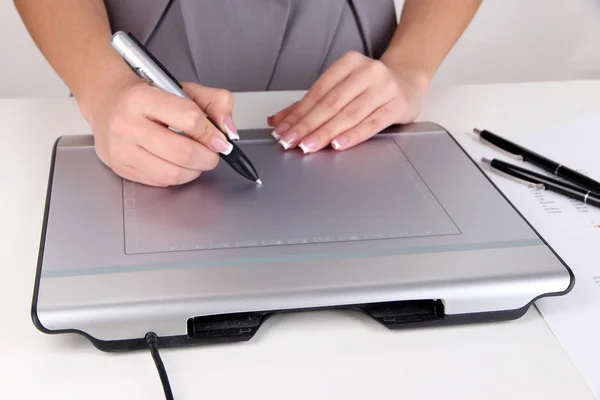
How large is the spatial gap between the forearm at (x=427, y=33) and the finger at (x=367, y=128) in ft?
0.45

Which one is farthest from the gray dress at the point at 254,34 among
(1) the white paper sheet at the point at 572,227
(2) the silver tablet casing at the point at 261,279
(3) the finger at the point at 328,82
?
(2) the silver tablet casing at the point at 261,279

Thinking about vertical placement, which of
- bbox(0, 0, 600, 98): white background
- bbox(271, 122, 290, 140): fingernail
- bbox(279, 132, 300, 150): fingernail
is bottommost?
bbox(279, 132, 300, 150): fingernail

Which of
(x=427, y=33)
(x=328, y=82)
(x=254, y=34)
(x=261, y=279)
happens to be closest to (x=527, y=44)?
(x=427, y=33)

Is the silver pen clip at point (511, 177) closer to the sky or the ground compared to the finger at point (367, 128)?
closer to the ground

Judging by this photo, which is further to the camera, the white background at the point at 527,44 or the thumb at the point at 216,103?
the white background at the point at 527,44

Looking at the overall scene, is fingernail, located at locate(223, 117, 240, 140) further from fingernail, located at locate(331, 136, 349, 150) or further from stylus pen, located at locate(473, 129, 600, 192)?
stylus pen, located at locate(473, 129, 600, 192)

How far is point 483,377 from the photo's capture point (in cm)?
47

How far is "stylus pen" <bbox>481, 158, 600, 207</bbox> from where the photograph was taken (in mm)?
667

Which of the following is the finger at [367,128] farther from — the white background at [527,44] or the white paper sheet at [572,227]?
the white background at [527,44]

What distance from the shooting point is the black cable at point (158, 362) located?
44 centimetres

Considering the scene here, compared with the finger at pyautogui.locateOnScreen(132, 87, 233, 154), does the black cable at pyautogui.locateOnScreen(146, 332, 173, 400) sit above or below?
below

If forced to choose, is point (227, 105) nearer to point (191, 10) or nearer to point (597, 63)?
point (191, 10)

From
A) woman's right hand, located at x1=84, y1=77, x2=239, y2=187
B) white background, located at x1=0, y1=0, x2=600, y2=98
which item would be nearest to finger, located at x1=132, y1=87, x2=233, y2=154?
woman's right hand, located at x1=84, y1=77, x2=239, y2=187

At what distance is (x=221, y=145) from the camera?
0.58 metres
